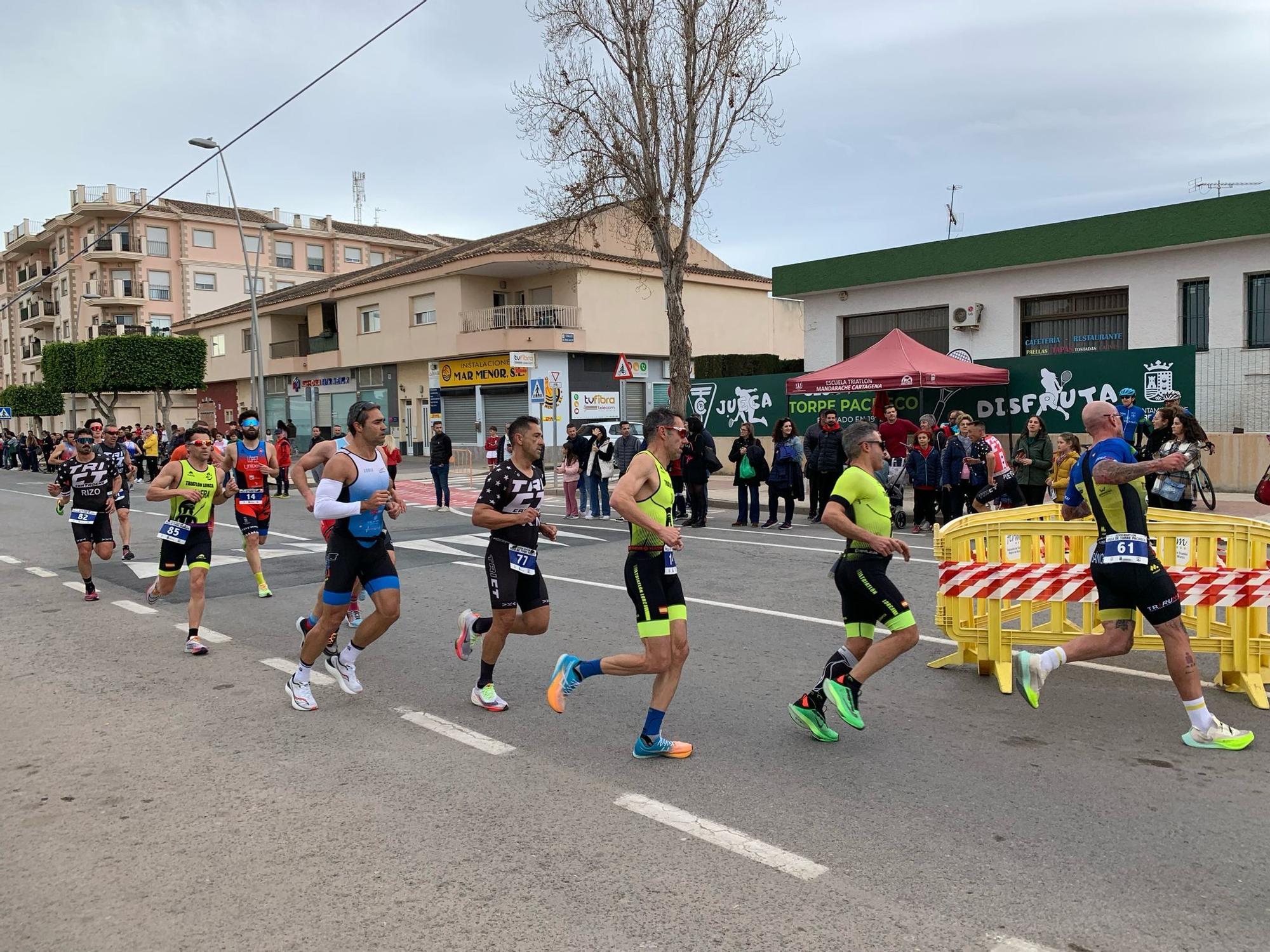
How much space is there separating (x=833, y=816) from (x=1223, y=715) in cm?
287

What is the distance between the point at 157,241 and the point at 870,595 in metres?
70.0

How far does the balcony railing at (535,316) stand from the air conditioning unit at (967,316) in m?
16.8

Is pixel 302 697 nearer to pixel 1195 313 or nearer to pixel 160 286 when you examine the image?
pixel 1195 313

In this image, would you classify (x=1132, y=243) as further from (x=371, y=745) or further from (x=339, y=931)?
(x=339, y=931)

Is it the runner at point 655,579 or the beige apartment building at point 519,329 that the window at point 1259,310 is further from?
the runner at point 655,579

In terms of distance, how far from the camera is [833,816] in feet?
14.0

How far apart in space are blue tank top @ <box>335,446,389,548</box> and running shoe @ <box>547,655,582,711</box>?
1.55m

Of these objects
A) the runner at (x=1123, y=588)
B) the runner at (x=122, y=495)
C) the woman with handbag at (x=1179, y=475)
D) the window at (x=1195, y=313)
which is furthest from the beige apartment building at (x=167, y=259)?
the runner at (x=1123, y=588)

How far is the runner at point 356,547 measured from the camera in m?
6.04

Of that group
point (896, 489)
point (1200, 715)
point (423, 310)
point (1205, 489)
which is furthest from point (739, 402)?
point (1200, 715)

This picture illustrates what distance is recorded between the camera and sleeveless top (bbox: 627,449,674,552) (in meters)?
5.05

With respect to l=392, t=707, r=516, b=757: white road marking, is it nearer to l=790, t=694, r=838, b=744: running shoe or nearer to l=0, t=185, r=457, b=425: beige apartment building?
l=790, t=694, r=838, b=744: running shoe

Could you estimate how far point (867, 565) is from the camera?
5.29 meters

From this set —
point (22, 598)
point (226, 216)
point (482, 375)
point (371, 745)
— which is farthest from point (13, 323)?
point (371, 745)
